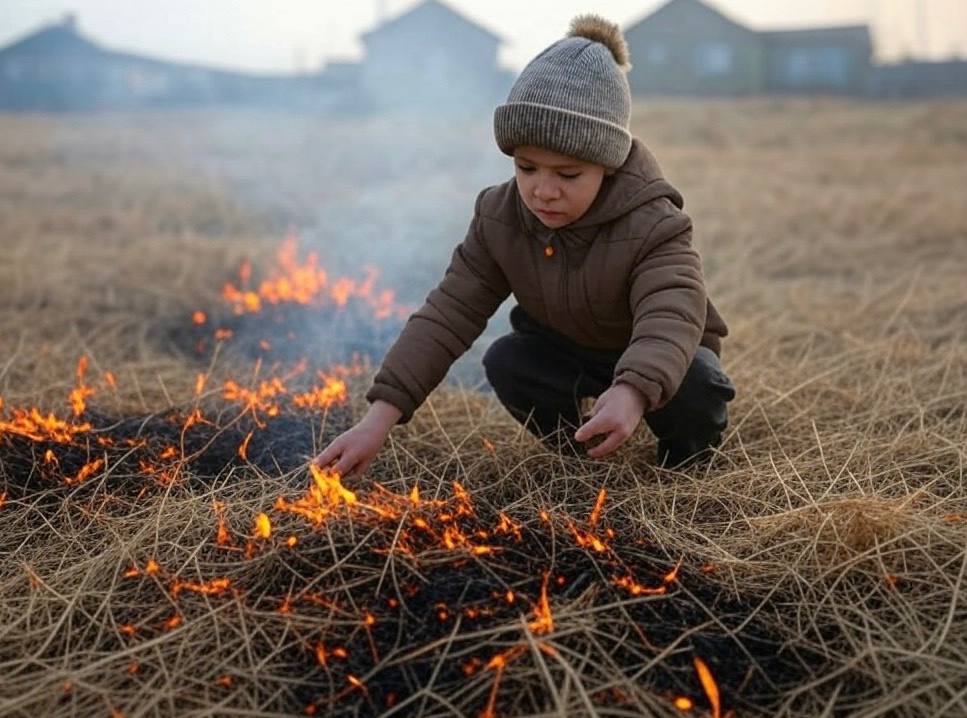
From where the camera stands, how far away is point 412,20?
25047 mm

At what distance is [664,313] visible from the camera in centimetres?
210

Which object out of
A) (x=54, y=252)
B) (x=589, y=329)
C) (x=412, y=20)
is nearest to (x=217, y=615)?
(x=589, y=329)

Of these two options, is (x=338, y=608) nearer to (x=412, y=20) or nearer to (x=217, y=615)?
(x=217, y=615)

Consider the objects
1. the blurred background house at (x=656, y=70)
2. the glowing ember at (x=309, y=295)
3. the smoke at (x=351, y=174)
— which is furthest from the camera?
the blurred background house at (x=656, y=70)

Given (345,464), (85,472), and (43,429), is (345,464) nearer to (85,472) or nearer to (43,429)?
(85,472)

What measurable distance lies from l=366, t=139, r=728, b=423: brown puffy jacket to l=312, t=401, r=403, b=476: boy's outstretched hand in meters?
0.04

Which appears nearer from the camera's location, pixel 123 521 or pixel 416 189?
pixel 123 521

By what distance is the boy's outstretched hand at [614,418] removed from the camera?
1913 mm

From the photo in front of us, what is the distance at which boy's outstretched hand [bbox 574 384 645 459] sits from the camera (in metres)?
1.91

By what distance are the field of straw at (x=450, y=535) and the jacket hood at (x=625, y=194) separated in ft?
2.15

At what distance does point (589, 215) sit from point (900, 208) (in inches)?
262

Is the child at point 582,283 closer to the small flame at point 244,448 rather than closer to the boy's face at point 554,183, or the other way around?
the boy's face at point 554,183

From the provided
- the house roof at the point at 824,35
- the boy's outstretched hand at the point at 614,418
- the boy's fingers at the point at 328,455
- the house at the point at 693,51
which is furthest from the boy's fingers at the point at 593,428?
the house roof at the point at 824,35

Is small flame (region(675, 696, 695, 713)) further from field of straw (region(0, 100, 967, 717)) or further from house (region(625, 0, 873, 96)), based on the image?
house (region(625, 0, 873, 96))
